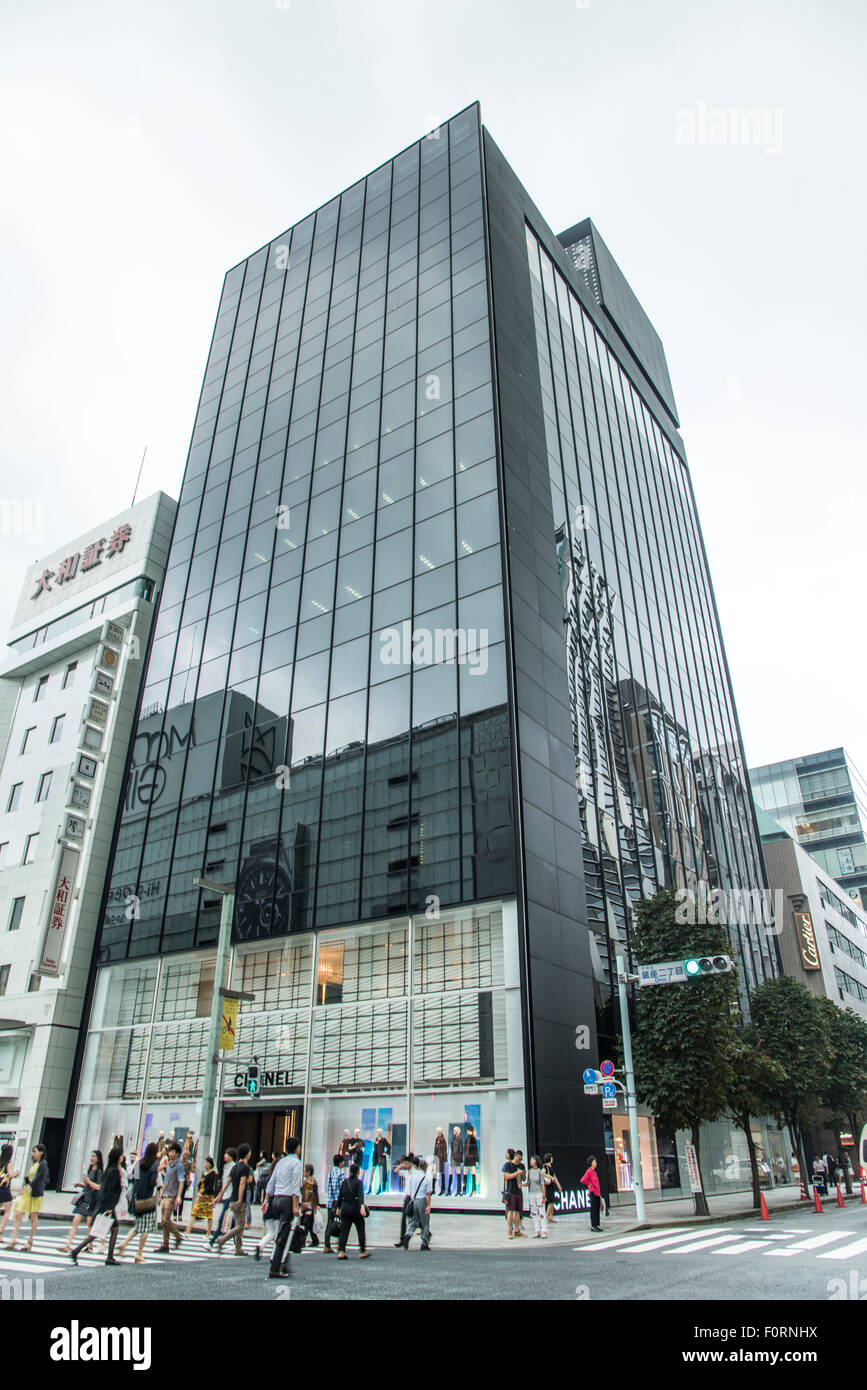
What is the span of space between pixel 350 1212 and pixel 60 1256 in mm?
4713

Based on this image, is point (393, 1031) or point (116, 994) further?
point (116, 994)

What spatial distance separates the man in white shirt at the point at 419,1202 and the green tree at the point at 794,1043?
23.4m

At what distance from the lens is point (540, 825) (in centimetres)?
2428

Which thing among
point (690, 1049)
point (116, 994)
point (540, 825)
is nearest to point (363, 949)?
point (540, 825)

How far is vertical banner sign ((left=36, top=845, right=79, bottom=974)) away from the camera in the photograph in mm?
31594

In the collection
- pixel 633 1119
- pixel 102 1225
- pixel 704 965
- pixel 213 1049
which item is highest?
pixel 704 965

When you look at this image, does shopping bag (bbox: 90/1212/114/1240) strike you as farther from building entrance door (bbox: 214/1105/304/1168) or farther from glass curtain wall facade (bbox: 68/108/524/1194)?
building entrance door (bbox: 214/1105/304/1168)

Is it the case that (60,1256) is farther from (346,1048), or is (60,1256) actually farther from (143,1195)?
(346,1048)

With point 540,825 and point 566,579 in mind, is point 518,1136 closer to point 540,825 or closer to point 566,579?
point 540,825

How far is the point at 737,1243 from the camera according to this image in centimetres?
1692

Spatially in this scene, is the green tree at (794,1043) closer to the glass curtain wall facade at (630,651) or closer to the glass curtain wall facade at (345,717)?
the glass curtain wall facade at (630,651)

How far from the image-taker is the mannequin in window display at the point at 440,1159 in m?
21.8

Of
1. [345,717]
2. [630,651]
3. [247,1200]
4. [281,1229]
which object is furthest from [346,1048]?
[630,651]
